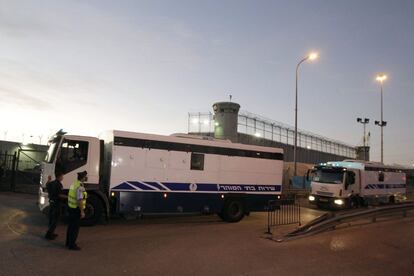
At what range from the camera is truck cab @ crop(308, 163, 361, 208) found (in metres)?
21.6

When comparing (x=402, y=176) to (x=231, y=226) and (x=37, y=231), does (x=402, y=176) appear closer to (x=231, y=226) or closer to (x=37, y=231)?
(x=231, y=226)

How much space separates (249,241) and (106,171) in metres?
5.33

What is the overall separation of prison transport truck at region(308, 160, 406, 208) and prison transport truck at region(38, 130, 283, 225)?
7463mm

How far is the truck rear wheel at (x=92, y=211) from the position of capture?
12227 mm

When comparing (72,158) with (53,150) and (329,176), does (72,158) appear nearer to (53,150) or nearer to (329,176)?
(53,150)

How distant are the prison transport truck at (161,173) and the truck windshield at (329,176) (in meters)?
7.75

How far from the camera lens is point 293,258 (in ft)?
29.7

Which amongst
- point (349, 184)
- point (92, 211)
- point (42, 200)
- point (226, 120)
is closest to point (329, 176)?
point (349, 184)

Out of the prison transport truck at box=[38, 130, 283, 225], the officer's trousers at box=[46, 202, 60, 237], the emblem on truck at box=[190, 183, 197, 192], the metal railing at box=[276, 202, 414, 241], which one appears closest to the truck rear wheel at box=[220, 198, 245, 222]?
the prison transport truck at box=[38, 130, 283, 225]

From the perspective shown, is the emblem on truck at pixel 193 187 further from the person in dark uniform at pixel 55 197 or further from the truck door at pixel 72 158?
the person in dark uniform at pixel 55 197

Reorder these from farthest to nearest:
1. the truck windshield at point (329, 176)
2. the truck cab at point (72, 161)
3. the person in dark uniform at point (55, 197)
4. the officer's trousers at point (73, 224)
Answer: the truck windshield at point (329, 176), the truck cab at point (72, 161), the person in dark uniform at point (55, 197), the officer's trousers at point (73, 224)

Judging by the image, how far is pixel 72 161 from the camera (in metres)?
12.5

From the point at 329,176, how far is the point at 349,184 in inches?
46.3

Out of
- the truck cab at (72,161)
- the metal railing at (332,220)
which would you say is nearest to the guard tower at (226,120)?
the metal railing at (332,220)
